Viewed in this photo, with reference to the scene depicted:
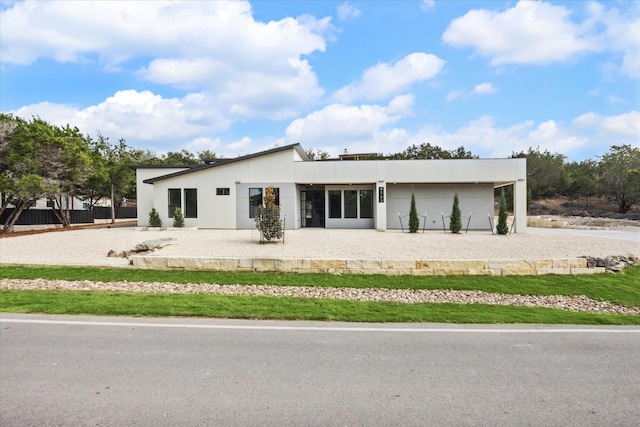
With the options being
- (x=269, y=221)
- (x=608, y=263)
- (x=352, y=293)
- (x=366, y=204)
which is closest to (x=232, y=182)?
(x=366, y=204)

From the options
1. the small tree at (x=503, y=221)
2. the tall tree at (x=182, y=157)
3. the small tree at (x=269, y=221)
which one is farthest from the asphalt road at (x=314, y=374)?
the tall tree at (x=182, y=157)

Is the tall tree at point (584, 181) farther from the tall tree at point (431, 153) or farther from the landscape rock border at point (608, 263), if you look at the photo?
the landscape rock border at point (608, 263)

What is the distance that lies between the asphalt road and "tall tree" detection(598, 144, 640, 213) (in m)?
34.3

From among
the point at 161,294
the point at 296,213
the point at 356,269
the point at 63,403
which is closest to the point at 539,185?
the point at 296,213

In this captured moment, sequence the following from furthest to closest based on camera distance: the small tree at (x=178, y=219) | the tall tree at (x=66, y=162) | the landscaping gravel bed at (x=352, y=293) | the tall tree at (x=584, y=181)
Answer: the tall tree at (x=584, y=181), the small tree at (x=178, y=219), the tall tree at (x=66, y=162), the landscaping gravel bed at (x=352, y=293)

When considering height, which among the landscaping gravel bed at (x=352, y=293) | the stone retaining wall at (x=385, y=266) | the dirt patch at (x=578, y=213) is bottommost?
the landscaping gravel bed at (x=352, y=293)

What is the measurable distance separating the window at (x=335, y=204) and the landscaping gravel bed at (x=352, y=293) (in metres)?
14.1

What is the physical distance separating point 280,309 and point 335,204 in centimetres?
Result: 1625

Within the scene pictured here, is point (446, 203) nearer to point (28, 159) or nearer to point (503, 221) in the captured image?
point (503, 221)

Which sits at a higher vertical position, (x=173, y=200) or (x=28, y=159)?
(x=28, y=159)

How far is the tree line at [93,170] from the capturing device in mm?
19156

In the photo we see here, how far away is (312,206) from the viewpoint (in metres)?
22.8

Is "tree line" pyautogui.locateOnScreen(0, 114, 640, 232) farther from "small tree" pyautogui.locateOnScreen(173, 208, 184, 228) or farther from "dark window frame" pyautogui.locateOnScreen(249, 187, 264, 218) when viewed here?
"dark window frame" pyautogui.locateOnScreen(249, 187, 264, 218)

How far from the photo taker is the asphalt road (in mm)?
2998
